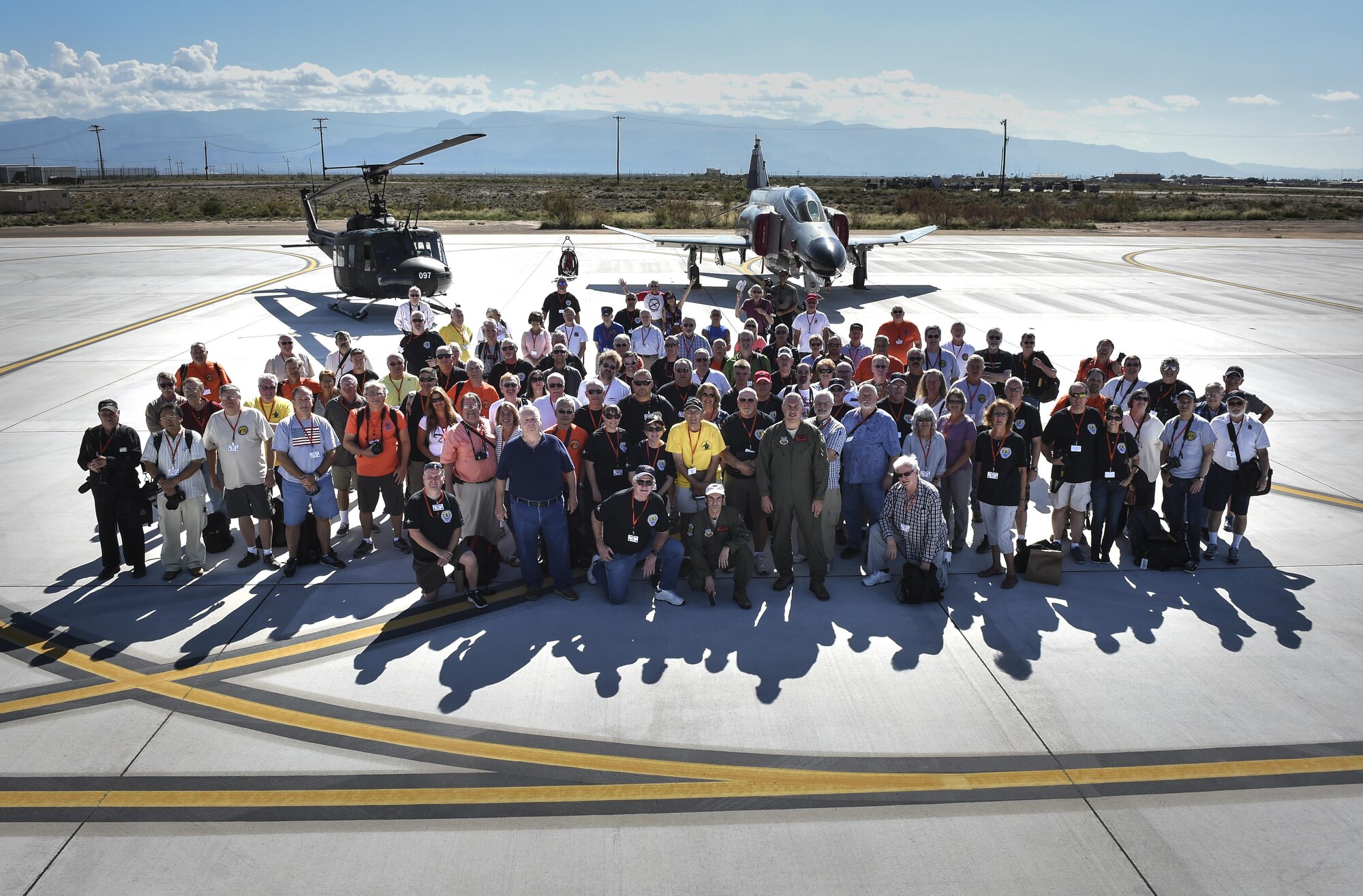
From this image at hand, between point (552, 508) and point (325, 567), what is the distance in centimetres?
243

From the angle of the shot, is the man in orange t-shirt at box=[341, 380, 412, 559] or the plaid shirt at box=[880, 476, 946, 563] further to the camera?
the man in orange t-shirt at box=[341, 380, 412, 559]

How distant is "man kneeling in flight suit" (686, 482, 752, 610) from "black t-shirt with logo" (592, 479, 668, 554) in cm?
35

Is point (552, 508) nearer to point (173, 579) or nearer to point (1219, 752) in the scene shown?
point (173, 579)

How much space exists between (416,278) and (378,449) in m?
12.9

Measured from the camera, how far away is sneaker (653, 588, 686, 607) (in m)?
7.13

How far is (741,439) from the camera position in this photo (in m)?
7.68

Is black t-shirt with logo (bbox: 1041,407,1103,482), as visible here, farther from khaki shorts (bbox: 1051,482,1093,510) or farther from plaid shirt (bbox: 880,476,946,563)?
plaid shirt (bbox: 880,476,946,563)

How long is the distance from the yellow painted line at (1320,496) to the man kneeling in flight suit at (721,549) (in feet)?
22.6

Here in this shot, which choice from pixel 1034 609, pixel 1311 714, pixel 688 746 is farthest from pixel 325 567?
pixel 1311 714

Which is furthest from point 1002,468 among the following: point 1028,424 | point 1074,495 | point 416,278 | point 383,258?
point 383,258

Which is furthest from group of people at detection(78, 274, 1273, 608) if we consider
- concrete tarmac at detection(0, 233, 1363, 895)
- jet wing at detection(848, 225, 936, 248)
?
jet wing at detection(848, 225, 936, 248)

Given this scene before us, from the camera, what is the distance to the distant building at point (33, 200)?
54.2 meters

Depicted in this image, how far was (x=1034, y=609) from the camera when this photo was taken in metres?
7.04

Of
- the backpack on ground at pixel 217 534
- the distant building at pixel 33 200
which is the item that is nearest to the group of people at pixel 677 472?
the backpack on ground at pixel 217 534
